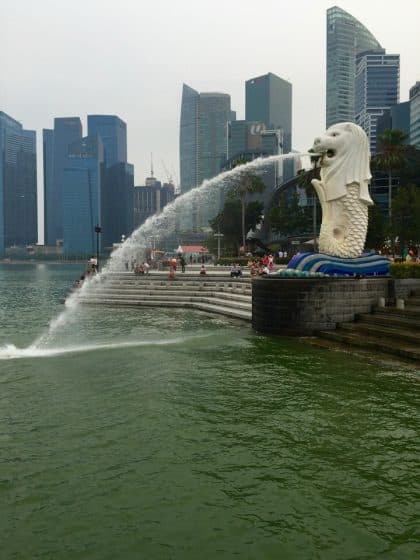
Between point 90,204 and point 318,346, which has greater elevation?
point 90,204

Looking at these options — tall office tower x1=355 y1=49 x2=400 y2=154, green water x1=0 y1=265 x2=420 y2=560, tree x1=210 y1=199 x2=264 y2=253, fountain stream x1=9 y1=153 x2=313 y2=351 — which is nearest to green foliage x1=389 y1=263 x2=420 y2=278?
green water x1=0 y1=265 x2=420 y2=560

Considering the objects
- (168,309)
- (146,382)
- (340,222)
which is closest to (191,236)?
(168,309)

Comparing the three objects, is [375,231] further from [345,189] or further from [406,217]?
[345,189]

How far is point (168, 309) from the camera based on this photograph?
80.1 feet

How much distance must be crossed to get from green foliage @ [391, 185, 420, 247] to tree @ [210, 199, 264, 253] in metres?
28.6

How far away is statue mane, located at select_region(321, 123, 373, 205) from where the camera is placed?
54.2ft

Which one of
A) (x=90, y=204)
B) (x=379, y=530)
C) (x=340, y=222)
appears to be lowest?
(x=379, y=530)

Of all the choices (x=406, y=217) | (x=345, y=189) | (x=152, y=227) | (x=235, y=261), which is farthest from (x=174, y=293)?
(x=406, y=217)

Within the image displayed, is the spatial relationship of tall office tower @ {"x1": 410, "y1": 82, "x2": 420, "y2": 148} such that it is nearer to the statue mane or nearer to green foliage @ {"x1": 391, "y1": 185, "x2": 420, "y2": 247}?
green foliage @ {"x1": 391, "y1": 185, "x2": 420, "y2": 247}

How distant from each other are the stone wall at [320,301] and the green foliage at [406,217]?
24.7m

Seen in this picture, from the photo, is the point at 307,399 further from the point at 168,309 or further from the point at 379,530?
the point at 168,309

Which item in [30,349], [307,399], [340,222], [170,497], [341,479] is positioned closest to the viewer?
[170,497]

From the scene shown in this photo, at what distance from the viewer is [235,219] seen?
68.9 m

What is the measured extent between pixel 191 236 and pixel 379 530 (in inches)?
4205
